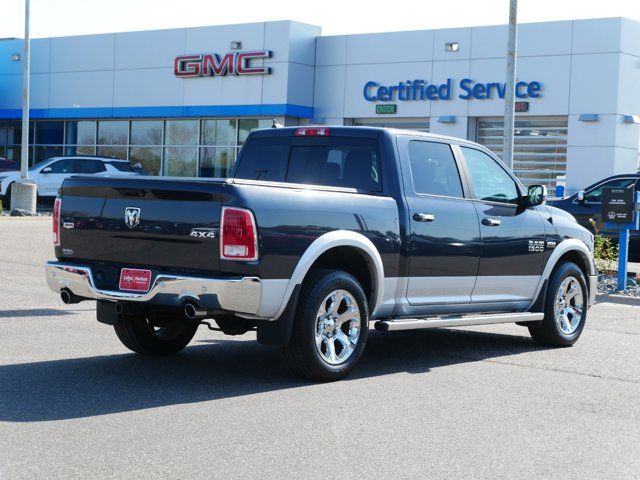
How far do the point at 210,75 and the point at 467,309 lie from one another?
107 ft

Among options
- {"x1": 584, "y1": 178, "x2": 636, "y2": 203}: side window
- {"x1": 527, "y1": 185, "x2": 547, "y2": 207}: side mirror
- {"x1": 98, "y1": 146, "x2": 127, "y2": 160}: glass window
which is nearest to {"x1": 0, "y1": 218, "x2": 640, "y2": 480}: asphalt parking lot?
{"x1": 527, "y1": 185, "x2": 547, "y2": 207}: side mirror

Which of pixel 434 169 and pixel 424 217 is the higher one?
pixel 434 169

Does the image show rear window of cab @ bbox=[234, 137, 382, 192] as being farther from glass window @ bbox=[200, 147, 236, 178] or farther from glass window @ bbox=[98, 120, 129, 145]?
glass window @ bbox=[98, 120, 129, 145]

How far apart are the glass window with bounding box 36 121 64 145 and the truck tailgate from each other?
131 ft

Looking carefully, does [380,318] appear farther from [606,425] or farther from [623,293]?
[623,293]

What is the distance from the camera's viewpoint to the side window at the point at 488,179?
9.90 meters

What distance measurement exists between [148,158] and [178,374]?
3613 cm

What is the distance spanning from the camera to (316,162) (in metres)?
9.45

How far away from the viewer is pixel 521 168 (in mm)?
34844

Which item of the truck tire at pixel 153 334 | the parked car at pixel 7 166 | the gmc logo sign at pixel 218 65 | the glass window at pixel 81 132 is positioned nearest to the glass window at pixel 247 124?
the gmc logo sign at pixel 218 65

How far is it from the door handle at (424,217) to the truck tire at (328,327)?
0.93 m

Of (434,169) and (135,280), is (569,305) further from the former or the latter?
(135,280)

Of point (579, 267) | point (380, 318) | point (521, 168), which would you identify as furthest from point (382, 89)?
point (380, 318)

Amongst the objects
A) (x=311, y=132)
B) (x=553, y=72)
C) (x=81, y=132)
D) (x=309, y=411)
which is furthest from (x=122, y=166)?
(x=309, y=411)
